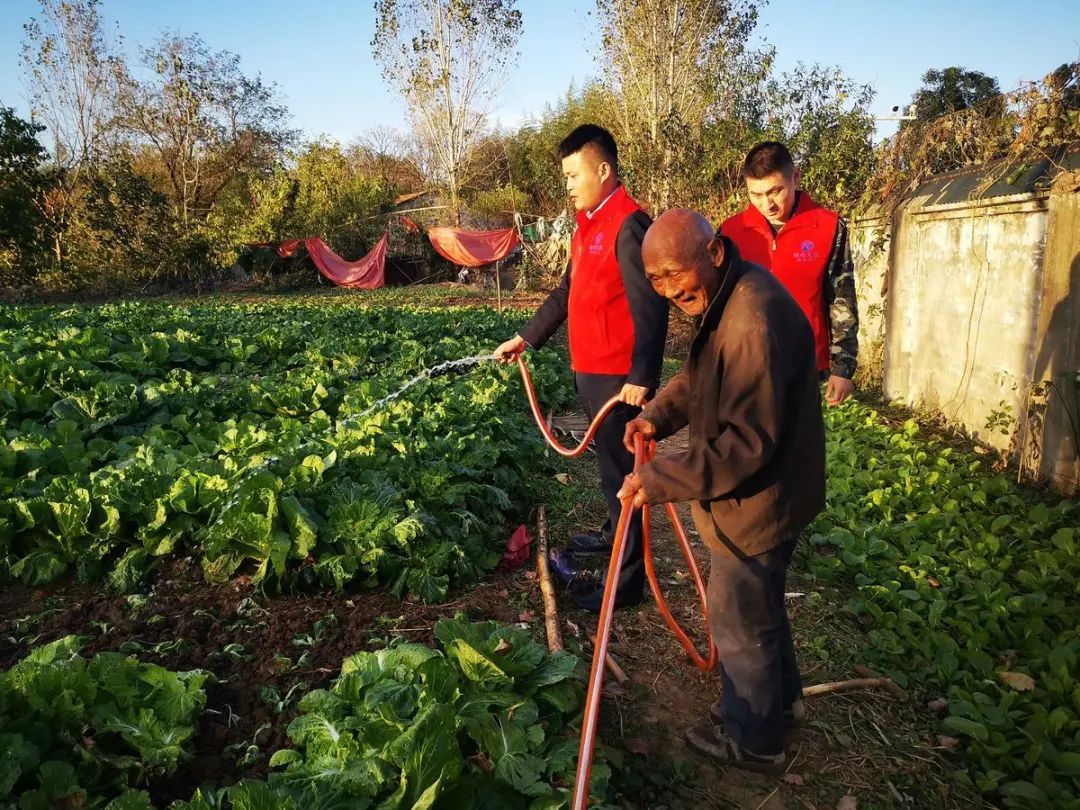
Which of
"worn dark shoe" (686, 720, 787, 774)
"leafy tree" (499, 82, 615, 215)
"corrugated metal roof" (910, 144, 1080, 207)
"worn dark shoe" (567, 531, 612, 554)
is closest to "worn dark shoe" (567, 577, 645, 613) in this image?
"worn dark shoe" (567, 531, 612, 554)

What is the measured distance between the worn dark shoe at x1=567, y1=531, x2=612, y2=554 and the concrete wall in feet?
11.2

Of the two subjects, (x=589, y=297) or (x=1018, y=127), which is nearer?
(x=589, y=297)

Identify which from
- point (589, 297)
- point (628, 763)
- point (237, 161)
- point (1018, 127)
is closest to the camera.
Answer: point (628, 763)

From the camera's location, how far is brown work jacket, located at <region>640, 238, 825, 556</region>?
2160mm

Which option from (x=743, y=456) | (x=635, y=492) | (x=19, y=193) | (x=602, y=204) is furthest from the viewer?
(x=19, y=193)

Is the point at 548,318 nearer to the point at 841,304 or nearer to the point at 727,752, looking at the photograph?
the point at 841,304

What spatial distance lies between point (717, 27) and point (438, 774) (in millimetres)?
26100

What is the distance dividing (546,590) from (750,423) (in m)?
1.81

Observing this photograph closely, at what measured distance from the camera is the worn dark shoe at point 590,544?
13.9ft

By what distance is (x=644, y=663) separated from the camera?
3295 mm

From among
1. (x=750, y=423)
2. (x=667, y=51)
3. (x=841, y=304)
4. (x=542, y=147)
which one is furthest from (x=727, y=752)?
(x=542, y=147)

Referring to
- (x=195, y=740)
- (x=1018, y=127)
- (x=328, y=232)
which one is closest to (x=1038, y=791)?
(x=195, y=740)

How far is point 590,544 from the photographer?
4.27m

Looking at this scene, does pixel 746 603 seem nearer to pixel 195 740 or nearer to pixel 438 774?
pixel 438 774
